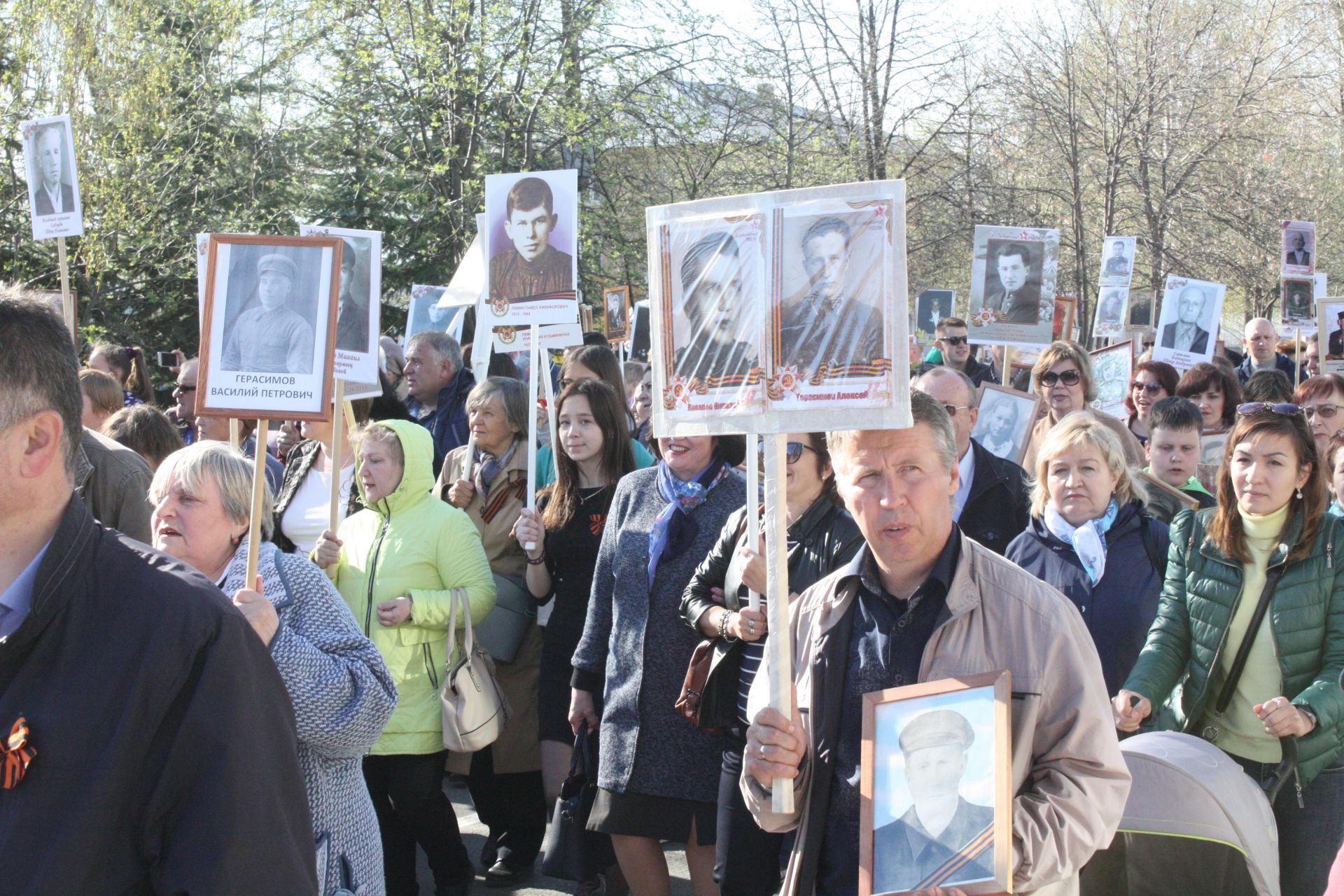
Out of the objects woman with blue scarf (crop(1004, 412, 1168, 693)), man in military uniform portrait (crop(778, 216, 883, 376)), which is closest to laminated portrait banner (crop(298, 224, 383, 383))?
woman with blue scarf (crop(1004, 412, 1168, 693))

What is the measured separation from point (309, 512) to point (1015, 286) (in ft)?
16.9

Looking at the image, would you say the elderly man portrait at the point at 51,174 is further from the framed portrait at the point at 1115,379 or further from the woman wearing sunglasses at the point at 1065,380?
the framed portrait at the point at 1115,379

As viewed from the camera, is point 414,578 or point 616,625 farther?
point 414,578

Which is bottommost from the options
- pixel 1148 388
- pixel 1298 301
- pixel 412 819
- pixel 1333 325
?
pixel 412 819

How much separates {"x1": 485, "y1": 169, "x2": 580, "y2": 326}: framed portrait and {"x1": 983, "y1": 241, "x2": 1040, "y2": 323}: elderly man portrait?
3.44 meters

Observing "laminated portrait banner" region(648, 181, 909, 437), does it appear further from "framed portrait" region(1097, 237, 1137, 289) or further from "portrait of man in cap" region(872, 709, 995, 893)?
"framed portrait" region(1097, 237, 1137, 289)

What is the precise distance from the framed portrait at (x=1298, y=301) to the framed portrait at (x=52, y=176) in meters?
9.74

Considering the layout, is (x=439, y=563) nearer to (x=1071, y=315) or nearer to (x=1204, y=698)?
(x=1204, y=698)

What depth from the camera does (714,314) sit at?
9.42 ft

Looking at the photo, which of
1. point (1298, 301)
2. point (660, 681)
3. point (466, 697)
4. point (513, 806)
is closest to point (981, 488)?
point (660, 681)

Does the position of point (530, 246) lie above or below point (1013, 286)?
above

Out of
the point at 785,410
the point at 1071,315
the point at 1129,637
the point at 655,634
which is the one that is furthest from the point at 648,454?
the point at 1071,315

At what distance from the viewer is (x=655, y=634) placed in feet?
15.0

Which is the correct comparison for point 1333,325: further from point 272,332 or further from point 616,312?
point 616,312
